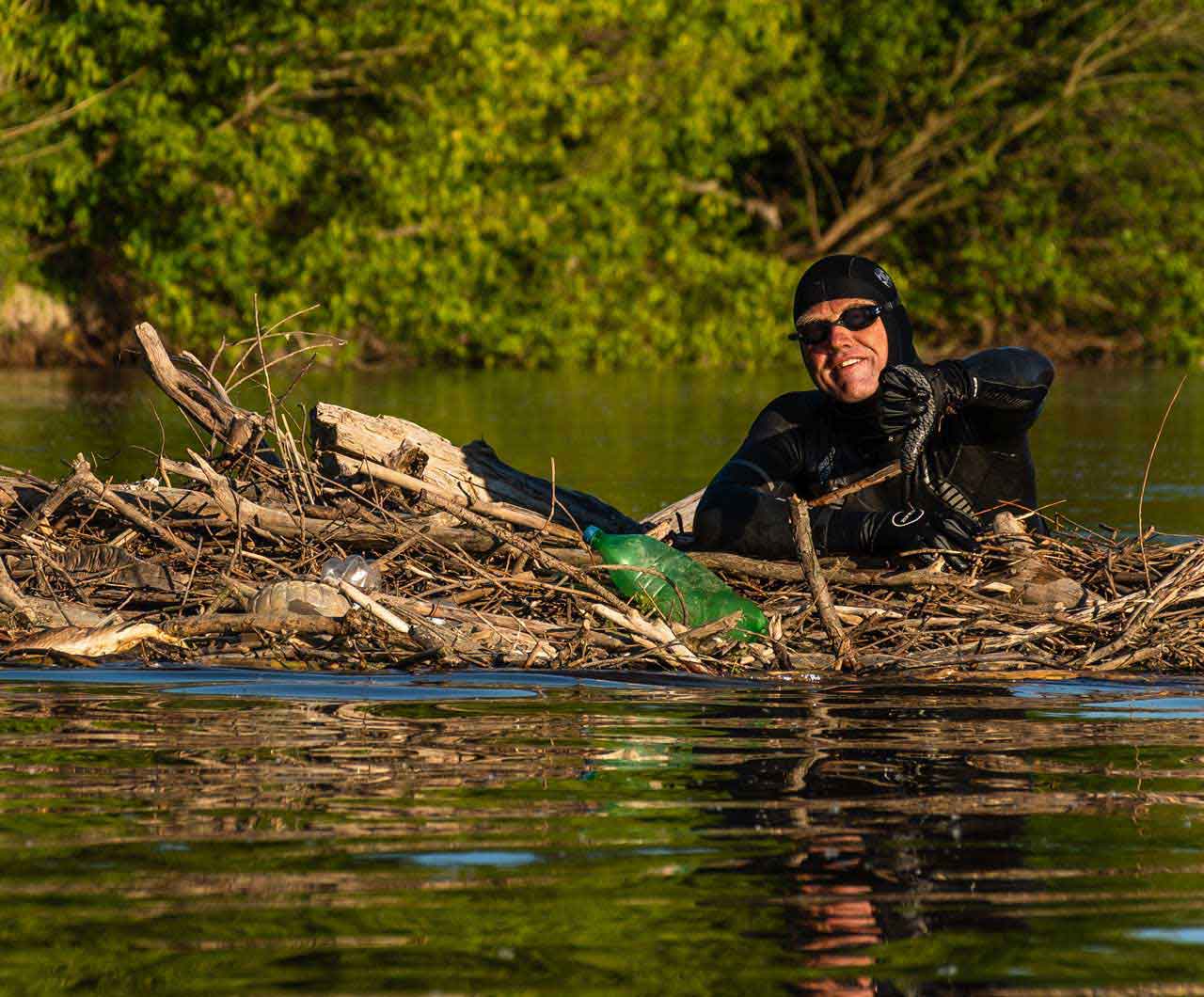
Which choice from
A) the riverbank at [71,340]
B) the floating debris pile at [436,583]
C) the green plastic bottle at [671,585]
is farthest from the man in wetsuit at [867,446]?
the riverbank at [71,340]

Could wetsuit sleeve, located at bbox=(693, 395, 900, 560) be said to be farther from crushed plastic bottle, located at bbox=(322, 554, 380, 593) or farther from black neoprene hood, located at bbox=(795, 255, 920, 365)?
crushed plastic bottle, located at bbox=(322, 554, 380, 593)

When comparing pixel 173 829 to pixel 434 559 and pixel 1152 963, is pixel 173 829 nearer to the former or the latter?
pixel 1152 963

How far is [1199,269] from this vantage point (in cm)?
4469

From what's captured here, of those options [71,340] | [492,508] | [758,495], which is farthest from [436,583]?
[71,340]

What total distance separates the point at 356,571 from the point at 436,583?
1.05 ft

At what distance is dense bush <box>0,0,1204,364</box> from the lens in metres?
33.9

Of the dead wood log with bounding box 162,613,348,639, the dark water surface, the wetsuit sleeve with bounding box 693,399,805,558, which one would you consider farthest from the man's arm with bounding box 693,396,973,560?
the dark water surface

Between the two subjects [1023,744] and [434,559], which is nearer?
[1023,744]

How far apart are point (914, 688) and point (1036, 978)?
3.56 meters

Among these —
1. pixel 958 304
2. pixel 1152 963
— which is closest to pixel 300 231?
pixel 958 304

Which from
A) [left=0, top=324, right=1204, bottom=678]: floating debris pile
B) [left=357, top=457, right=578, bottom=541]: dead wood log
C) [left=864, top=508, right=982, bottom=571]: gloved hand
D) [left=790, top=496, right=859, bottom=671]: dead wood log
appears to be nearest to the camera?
[left=790, top=496, right=859, bottom=671]: dead wood log

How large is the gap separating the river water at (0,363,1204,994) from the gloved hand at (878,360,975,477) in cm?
105

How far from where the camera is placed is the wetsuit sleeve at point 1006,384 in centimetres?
878

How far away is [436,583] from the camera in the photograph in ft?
28.9
